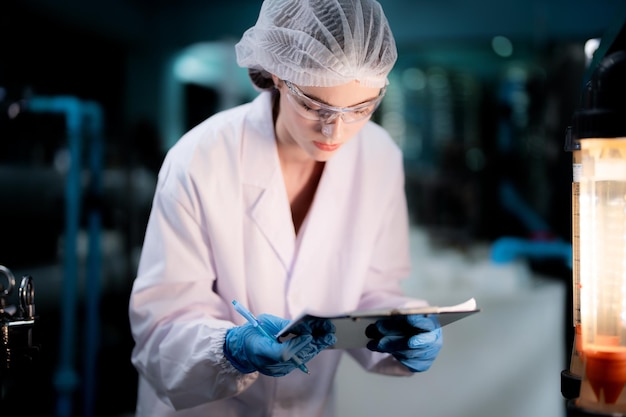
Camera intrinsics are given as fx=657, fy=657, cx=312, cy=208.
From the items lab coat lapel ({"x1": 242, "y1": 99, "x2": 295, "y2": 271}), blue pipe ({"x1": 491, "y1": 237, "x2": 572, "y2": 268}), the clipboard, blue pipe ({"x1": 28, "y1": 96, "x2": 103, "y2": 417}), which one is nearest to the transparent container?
the clipboard

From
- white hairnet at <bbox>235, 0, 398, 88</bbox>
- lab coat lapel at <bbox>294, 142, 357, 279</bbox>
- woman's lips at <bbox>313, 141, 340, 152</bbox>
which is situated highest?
white hairnet at <bbox>235, 0, 398, 88</bbox>

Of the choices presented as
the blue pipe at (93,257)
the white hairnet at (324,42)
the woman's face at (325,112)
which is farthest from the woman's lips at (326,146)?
the blue pipe at (93,257)

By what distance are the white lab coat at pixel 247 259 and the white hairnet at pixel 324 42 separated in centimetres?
22

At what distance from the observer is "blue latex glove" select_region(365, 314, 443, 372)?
130 cm

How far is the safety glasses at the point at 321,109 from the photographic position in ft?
4.23

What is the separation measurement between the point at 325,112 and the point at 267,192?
26 cm

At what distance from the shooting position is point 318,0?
130 cm

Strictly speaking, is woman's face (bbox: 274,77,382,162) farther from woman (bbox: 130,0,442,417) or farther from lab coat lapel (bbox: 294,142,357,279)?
lab coat lapel (bbox: 294,142,357,279)

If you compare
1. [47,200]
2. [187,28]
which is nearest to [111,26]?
[187,28]

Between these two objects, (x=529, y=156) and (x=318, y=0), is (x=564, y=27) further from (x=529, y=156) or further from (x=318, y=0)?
(x=318, y=0)

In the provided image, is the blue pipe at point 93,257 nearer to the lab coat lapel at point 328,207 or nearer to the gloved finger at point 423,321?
the lab coat lapel at point 328,207

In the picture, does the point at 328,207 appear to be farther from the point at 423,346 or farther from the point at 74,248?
the point at 74,248

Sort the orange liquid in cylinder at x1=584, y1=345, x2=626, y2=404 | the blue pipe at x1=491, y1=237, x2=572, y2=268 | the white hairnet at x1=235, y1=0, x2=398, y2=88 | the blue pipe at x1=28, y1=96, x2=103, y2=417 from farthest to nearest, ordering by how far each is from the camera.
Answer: the blue pipe at x1=491, y1=237, x2=572, y2=268, the blue pipe at x1=28, y1=96, x2=103, y2=417, the white hairnet at x1=235, y1=0, x2=398, y2=88, the orange liquid in cylinder at x1=584, y1=345, x2=626, y2=404

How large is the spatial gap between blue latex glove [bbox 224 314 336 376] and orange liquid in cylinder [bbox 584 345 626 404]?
0.46 meters
